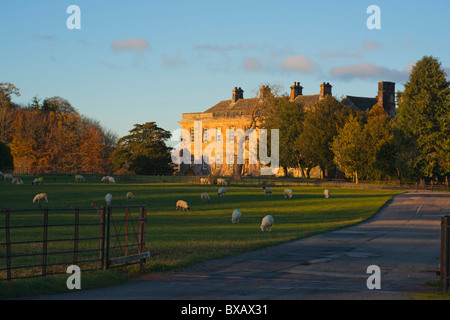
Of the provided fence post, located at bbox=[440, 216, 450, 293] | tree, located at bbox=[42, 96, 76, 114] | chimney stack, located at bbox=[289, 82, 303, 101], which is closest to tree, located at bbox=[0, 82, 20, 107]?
tree, located at bbox=[42, 96, 76, 114]

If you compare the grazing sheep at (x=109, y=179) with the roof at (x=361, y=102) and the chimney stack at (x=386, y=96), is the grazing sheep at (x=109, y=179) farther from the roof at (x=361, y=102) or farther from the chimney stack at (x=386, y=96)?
the chimney stack at (x=386, y=96)

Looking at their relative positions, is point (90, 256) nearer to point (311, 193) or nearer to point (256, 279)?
point (256, 279)

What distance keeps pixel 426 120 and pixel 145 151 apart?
148ft

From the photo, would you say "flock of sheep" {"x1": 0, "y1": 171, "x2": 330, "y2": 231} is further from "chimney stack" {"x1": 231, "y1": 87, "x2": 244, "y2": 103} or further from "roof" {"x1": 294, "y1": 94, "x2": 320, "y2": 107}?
"chimney stack" {"x1": 231, "y1": 87, "x2": 244, "y2": 103}

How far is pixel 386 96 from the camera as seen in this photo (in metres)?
102

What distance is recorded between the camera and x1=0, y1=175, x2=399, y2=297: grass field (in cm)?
1873

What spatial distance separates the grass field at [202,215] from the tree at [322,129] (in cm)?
2406

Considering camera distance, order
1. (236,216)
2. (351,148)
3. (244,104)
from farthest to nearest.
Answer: (244,104) → (351,148) → (236,216)

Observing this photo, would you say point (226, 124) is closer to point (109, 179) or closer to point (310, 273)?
point (109, 179)

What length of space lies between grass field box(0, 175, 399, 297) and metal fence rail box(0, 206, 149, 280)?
16.6 inches

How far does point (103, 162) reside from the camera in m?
104

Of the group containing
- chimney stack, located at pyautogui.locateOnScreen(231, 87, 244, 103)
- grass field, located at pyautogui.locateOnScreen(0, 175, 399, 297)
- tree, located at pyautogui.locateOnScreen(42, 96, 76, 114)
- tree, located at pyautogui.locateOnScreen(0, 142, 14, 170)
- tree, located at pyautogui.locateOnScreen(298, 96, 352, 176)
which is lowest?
grass field, located at pyautogui.locateOnScreen(0, 175, 399, 297)

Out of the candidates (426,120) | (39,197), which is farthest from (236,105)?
(39,197)
